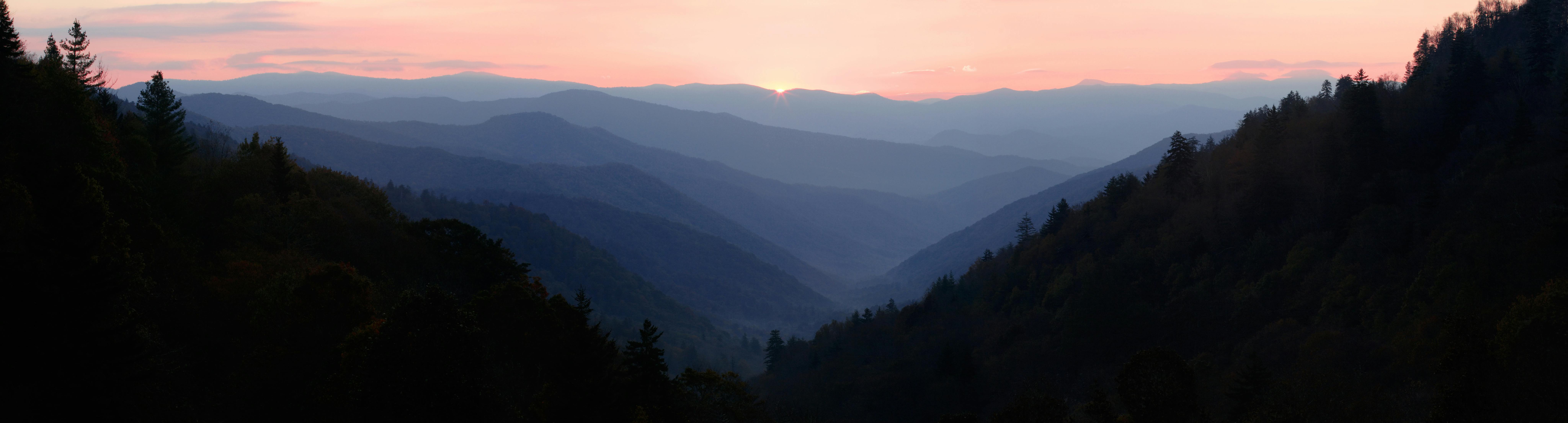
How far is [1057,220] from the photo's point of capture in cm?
10338

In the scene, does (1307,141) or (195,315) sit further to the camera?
(1307,141)

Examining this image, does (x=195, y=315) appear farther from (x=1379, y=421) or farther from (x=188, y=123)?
(x=188, y=123)

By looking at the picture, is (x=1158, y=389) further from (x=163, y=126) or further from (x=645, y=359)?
(x=163, y=126)

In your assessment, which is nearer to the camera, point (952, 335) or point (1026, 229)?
point (952, 335)

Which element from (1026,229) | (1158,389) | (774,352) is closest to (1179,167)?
(1026,229)

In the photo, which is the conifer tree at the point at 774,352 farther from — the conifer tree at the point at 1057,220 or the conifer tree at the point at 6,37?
the conifer tree at the point at 6,37

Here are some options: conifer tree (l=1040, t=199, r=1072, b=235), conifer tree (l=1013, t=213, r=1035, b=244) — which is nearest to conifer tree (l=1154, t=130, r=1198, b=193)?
conifer tree (l=1040, t=199, r=1072, b=235)

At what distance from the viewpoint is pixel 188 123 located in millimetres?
189875

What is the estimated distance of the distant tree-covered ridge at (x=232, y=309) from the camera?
17.0m

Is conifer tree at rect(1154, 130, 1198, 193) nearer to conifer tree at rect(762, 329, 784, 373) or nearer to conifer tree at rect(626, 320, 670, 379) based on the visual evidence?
conifer tree at rect(762, 329, 784, 373)

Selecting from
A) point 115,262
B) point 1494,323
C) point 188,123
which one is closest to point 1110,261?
point 1494,323

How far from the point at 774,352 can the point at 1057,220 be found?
48.4 meters

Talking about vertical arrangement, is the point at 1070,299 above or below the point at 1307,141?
below

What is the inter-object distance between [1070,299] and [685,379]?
1727 inches
